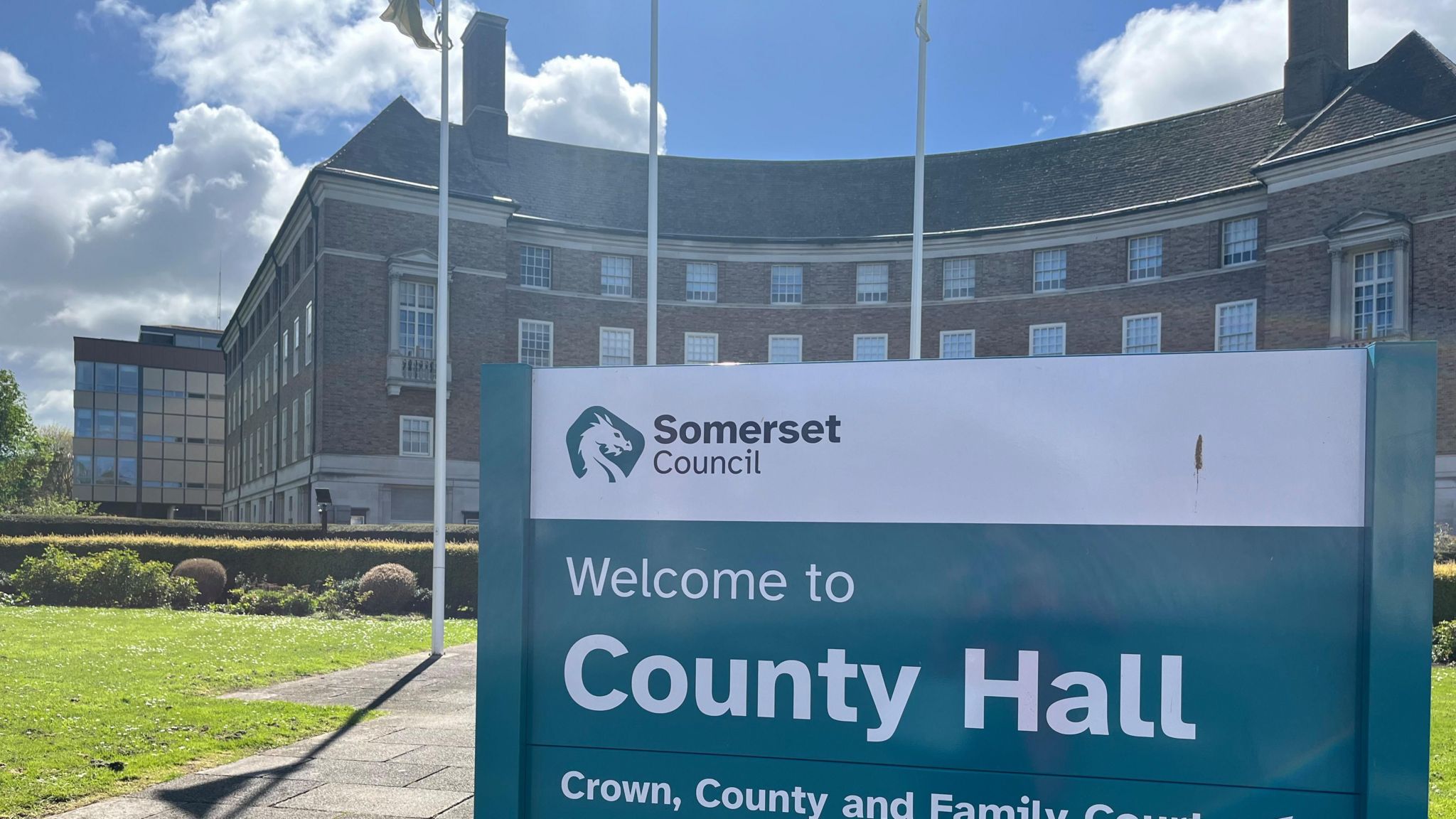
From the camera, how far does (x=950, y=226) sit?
4700cm

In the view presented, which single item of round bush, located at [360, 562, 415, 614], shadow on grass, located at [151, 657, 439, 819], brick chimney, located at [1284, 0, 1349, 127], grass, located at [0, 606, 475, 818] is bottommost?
round bush, located at [360, 562, 415, 614]

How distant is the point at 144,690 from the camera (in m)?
9.72

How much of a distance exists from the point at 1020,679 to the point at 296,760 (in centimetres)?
622

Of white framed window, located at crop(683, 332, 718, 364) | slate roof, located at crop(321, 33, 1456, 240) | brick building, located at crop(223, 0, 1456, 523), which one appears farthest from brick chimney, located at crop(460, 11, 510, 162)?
white framed window, located at crop(683, 332, 718, 364)

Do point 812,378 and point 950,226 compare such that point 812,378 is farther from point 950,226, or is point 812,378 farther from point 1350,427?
point 950,226

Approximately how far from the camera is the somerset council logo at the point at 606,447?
7.83ft

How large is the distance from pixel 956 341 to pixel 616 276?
48.8 feet

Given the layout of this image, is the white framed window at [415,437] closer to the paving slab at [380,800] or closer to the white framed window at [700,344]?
the white framed window at [700,344]

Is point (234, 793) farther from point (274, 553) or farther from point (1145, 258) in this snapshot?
point (1145, 258)

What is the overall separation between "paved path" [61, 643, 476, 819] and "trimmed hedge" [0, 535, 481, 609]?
12936 millimetres

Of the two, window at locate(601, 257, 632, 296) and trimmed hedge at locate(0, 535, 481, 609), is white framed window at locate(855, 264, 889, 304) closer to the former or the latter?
window at locate(601, 257, 632, 296)

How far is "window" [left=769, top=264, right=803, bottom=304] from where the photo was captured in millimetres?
47156

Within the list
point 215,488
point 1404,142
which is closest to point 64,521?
point 1404,142

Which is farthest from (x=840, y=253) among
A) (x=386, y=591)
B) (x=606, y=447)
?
(x=606, y=447)
